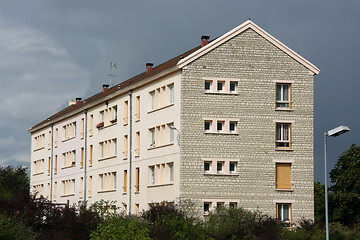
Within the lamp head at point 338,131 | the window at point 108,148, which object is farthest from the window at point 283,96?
the lamp head at point 338,131

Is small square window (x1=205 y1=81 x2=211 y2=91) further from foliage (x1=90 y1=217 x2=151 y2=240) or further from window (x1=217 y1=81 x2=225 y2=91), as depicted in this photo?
foliage (x1=90 y1=217 x2=151 y2=240)

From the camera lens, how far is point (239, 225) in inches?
1692

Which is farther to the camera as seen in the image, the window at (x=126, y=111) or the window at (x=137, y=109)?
the window at (x=126, y=111)

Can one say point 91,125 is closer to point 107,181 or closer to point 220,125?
point 107,181

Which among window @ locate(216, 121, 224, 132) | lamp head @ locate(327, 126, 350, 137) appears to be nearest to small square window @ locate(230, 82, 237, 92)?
window @ locate(216, 121, 224, 132)

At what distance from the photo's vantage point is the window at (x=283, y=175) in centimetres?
5059

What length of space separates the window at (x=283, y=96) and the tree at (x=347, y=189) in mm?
19977

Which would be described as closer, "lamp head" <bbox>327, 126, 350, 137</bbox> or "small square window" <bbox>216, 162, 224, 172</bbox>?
"lamp head" <bbox>327, 126, 350, 137</bbox>

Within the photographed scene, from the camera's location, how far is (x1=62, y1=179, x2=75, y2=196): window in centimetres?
7231

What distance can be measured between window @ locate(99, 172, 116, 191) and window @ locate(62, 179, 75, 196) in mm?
8359

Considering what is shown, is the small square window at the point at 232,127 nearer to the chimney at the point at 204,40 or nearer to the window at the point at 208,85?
the window at the point at 208,85

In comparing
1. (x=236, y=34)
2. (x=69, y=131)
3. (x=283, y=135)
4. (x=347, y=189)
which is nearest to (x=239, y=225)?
(x=283, y=135)

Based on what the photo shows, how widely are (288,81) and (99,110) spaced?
808 inches

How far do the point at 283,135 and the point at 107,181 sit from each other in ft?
59.1
